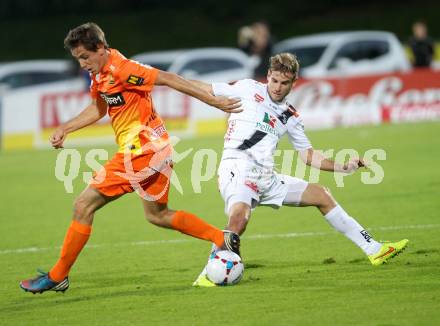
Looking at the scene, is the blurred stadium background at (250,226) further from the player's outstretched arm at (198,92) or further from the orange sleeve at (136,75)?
the orange sleeve at (136,75)

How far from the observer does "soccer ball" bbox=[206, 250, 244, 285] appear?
873 cm

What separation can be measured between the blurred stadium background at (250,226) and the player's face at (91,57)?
1861mm

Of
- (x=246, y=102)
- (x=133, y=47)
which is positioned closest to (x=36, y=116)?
(x=246, y=102)

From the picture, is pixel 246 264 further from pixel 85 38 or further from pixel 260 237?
pixel 85 38

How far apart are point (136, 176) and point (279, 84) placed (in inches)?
57.6

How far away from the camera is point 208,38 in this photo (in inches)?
1697

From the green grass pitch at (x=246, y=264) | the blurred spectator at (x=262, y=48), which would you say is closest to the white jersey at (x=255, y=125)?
the green grass pitch at (x=246, y=264)

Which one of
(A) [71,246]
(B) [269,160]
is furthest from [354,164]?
(A) [71,246]

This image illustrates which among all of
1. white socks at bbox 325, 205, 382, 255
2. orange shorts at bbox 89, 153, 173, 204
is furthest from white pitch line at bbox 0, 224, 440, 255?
orange shorts at bbox 89, 153, 173, 204

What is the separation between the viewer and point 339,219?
949 cm

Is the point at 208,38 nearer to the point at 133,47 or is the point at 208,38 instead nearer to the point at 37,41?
the point at 133,47

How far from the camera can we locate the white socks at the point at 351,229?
9500 mm

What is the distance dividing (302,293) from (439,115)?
53.2ft

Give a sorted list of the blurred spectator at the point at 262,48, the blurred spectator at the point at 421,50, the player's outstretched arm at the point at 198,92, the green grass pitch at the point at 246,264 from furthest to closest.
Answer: the blurred spectator at the point at 421,50 < the blurred spectator at the point at 262,48 < the player's outstretched arm at the point at 198,92 < the green grass pitch at the point at 246,264
